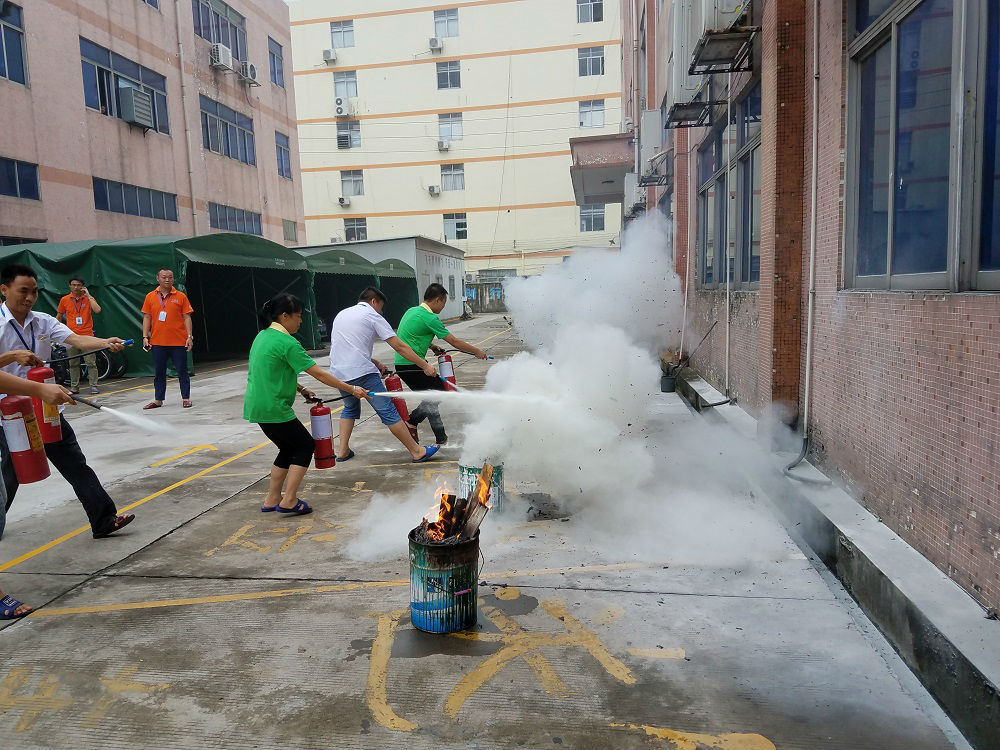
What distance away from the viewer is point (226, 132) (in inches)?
963

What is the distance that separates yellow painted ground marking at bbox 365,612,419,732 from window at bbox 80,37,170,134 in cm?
1933

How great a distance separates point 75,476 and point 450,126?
39.8 meters

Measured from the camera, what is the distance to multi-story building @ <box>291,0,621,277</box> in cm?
3912

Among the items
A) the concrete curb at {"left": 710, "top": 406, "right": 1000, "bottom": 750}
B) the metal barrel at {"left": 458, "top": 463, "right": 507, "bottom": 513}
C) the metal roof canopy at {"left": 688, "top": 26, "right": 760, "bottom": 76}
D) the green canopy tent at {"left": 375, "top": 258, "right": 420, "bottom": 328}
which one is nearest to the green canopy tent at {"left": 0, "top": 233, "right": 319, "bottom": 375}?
the green canopy tent at {"left": 375, "top": 258, "right": 420, "bottom": 328}

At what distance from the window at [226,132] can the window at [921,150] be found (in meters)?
Answer: 23.0

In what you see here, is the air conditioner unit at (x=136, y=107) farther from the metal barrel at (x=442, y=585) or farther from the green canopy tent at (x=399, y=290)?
the metal barrel at (x=442, y=585)

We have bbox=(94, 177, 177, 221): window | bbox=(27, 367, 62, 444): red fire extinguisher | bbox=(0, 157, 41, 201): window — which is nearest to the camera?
bbox=(27, 367, 62, 444): red fire extinguisher

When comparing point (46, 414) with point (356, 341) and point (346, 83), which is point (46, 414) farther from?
point (346, 83)

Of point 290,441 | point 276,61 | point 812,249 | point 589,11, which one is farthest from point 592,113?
point 290,441

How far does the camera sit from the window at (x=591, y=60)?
38584 millimetres

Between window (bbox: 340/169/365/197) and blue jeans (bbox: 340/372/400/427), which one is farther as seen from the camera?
window (bbox: 340/169/365/197)

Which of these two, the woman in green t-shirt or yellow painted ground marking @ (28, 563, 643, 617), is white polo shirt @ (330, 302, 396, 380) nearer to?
the woman in green t-shirt

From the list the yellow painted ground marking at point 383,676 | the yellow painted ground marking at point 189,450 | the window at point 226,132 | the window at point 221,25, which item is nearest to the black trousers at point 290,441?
the yellow painted ground marking at point 383,676

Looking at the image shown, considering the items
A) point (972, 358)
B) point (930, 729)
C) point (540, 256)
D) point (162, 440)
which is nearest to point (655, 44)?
point (162, 440)
